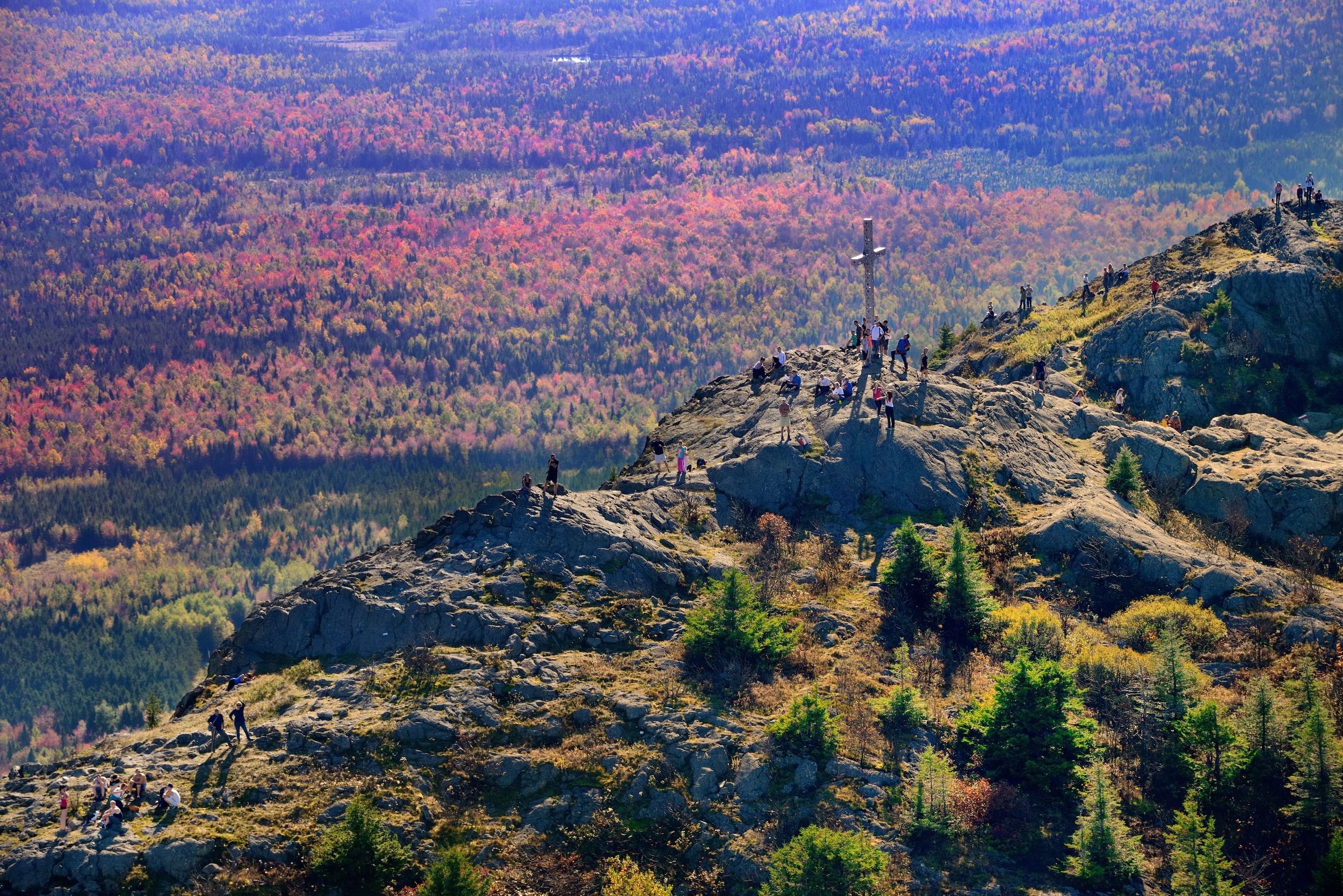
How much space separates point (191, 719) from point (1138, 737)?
2906 centimetres

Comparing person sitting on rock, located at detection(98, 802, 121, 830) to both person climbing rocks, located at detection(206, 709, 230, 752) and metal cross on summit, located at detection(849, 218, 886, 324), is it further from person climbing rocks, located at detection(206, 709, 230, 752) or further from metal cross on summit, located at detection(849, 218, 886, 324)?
metal cross on summit, located at detection(849, 218, 886, 324)

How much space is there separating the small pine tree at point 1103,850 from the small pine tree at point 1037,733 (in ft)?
7.55

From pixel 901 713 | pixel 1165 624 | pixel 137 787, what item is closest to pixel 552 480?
pixel 901 713

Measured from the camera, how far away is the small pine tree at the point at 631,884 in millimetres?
33562

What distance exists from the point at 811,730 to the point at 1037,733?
657 centimetres

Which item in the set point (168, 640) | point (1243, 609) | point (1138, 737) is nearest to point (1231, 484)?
point (1243, 609)

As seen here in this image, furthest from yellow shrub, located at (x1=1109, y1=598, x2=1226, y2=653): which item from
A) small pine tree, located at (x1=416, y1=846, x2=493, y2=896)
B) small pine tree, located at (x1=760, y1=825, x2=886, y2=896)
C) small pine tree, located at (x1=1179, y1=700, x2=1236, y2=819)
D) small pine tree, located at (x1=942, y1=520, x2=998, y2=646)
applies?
small pine tree, located at (x1=416, y1=846, x2=493, y2=896)

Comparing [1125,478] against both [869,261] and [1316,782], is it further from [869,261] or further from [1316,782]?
[1316,782]

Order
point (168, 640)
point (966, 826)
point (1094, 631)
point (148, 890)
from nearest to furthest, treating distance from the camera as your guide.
Result: point (148, 890) → point (966, 826) → point (1094, 631) → point (168, 640)

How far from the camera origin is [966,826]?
36906 millimetres

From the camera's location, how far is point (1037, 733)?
3834 centimetres

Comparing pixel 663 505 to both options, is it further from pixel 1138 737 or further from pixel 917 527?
pixel 1138 737

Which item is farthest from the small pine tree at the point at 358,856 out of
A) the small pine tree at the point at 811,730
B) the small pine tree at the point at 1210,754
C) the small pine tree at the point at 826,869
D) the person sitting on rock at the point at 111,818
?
the small pine tree at the point at 1210,754

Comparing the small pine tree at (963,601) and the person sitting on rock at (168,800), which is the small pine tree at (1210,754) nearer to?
the small pine tree at (963,601)
